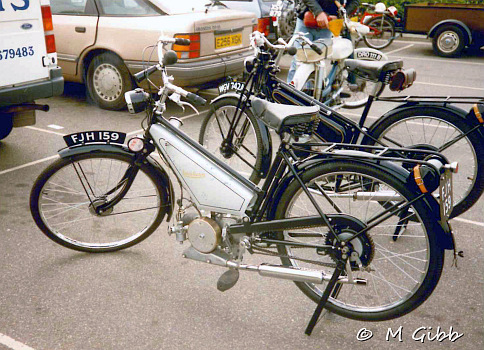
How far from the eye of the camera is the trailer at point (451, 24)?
11242 mm

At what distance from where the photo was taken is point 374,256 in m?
2.93

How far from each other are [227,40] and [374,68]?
3.25m

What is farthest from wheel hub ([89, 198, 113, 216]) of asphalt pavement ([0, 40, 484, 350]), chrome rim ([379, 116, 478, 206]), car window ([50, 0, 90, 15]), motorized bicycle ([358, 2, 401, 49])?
motorized bicycle ([358, 2, 401, 49])

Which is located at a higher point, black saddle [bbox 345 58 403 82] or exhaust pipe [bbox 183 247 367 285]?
black saddle [bbox 345 58 403 82]

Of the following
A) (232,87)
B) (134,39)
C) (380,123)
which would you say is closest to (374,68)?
(380,123)

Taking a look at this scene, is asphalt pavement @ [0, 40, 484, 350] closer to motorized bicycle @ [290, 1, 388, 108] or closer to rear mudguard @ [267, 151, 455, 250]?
rear mudguard @ [267, 151, 455, 250]

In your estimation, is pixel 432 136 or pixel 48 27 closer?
pixel 432 136

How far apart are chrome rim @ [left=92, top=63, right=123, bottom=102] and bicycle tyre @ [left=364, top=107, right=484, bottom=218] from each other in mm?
3870

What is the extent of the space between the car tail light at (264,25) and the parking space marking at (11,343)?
694 cm

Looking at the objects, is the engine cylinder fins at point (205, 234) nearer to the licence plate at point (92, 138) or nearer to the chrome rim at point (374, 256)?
the chrome rim at point (374, 256)

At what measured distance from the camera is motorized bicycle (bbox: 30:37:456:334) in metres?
2.61

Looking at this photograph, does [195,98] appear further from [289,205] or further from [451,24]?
[451,24]

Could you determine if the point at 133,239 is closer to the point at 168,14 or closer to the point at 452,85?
the point at 168,14

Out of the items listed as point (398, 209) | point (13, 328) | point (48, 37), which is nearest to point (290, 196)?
point (398, 209)
